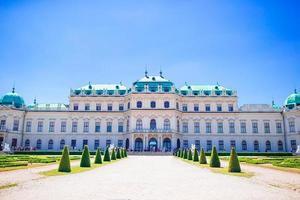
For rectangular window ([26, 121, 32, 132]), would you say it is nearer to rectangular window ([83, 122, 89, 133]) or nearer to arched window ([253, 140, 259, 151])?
rectangular window ([83, 122, 89, 133])

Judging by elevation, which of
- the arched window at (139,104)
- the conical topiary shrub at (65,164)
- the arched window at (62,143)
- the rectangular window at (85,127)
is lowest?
the conical topiary shrub at (65,164)

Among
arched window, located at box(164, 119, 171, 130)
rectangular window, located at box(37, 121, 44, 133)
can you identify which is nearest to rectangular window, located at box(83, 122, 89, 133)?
rectangular window, located at box(37, 121, 44, 133)

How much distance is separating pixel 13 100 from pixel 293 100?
5961 cm

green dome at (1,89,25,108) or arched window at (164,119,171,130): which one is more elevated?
green dome at (1,89,25,108)

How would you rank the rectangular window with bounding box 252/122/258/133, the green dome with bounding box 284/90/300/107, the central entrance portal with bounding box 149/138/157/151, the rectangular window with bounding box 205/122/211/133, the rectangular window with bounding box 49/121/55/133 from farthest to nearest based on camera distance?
the rectangular window with bounding box 49/121/55/133 → the rectangular window with bounding box 205/122/211/133 → the rectangular window with bounding box 252/122/258/133 → the green dome with bounding box 284/90/300/107 → the central entrance portal with bounding box 149/138/157/151

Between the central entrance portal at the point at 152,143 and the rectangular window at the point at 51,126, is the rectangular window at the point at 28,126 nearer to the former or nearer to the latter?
the rectangular window at the point at 51,126

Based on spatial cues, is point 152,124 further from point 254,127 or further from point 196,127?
point 254,127

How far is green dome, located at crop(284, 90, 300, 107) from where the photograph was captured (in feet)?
181

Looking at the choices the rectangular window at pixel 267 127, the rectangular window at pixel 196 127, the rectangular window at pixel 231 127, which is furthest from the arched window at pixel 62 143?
the rectangular window at pixel 267 127

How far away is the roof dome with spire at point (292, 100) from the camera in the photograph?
5505cm

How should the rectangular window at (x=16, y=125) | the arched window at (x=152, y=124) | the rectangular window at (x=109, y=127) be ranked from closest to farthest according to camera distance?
the arched window at (x=152, y=124)
the rectangular window at (x=16, y=125)
the rectangular window at (x=109, y=127)

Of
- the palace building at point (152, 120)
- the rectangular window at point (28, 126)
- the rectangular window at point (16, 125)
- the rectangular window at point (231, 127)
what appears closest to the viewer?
the palace building at point (152, 120)

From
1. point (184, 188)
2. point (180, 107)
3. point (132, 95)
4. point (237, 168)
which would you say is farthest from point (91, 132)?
point (184, 188)

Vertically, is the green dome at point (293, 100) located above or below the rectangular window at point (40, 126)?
above
